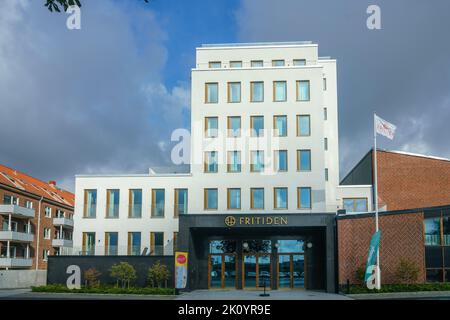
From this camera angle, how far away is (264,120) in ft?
133

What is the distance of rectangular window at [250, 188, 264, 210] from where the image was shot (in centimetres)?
3978

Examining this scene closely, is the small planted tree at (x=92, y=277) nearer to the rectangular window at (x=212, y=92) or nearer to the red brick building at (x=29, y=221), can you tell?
the rectangular window at (x=212, y=92)

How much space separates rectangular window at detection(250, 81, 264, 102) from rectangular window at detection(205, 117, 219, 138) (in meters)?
3.22

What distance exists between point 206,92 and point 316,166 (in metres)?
9.98

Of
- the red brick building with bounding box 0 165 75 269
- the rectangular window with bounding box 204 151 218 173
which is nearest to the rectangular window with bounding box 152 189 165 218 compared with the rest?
the rectangular window with bounding box 204 151 218 173

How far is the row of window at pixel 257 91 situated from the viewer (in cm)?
4081

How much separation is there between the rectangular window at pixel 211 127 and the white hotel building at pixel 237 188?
75 millimetres

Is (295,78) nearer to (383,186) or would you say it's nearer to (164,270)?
(383,186)

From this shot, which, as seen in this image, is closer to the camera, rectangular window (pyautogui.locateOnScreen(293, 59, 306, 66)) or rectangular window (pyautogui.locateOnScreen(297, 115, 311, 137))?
rectangular window (pyautogui.locateOnScreen(297, 115, 311, 137))

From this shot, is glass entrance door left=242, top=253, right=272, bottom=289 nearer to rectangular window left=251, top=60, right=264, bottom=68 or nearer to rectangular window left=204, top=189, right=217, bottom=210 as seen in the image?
rectangular window left=204, top=189, right=217, bottom=210

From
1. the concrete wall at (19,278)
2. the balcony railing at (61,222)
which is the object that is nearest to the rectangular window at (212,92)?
the concrete wall at (19,278)

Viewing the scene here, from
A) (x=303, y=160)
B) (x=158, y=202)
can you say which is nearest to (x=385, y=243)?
(x=303, y=160)
